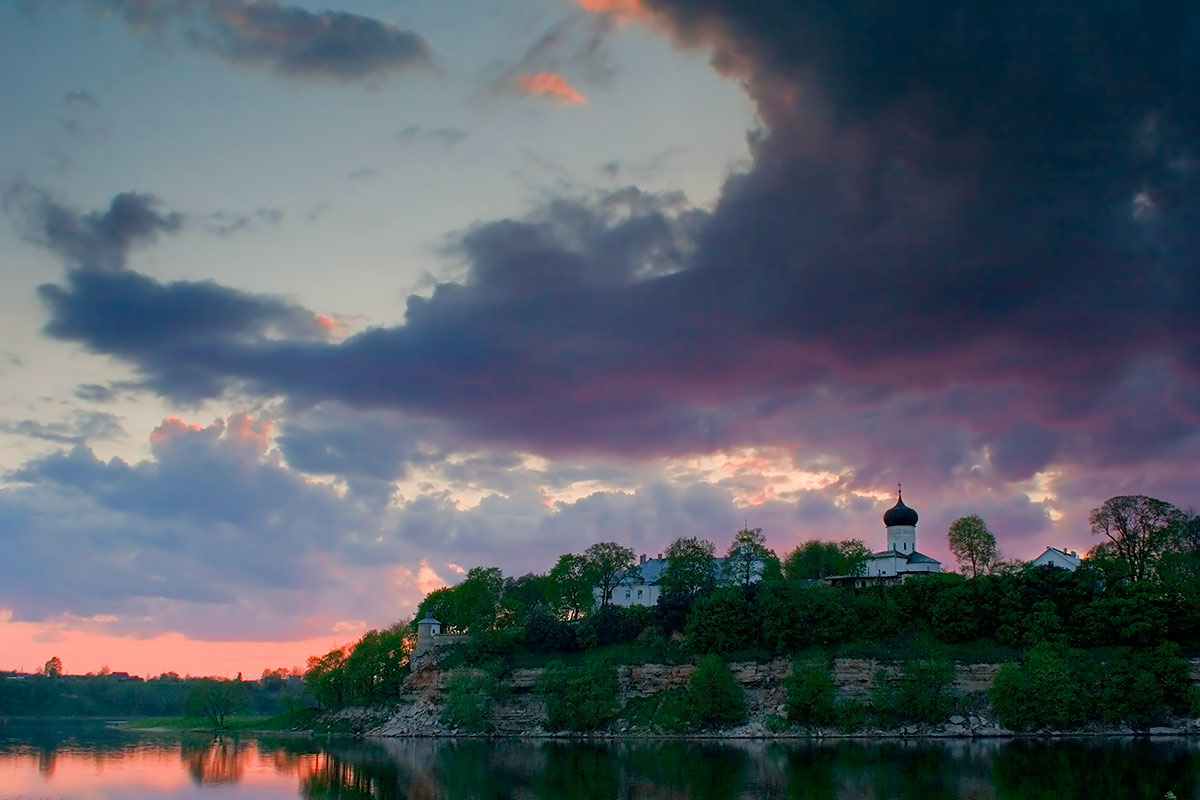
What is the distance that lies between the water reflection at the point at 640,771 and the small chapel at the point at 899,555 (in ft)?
136

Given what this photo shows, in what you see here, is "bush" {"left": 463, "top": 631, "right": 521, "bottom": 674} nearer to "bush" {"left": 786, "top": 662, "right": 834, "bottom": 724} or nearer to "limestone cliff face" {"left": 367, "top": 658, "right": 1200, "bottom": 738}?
"limestone cliff face" {"left": 367, "top": 658, "right": 1200, "bottom": 738}

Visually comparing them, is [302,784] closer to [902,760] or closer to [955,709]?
[902,760]

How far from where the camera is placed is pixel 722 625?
108 meters

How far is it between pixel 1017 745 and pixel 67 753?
83.7m

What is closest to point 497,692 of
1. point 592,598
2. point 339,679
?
point 592,598

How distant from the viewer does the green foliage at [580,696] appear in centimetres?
10250

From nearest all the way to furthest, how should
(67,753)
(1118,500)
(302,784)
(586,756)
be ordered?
(302,784)
(586,756)
(67,753)
(1118,500)

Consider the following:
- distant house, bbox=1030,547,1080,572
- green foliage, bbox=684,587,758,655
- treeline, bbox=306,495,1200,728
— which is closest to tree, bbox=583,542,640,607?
treeline, bbox=306,495,1200,728

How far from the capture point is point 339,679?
133 m

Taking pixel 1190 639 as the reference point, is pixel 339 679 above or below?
below

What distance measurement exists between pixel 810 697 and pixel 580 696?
80.4 feet

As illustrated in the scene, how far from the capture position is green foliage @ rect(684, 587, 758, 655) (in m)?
107

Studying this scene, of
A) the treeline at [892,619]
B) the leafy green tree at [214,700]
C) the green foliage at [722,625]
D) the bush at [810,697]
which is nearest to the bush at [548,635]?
the treeline at [892,619]

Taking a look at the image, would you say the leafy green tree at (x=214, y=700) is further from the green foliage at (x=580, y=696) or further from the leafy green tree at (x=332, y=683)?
the green foliage at (x=580, y=696)
